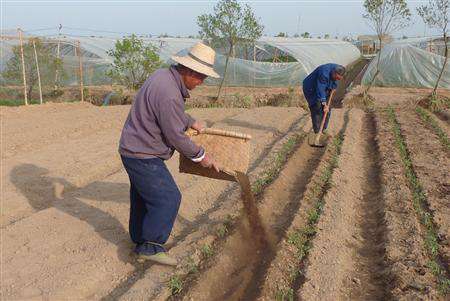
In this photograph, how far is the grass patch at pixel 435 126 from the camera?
8865 mm

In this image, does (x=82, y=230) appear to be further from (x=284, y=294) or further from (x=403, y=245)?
(x=403, y=245)

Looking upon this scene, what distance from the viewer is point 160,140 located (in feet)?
11.9

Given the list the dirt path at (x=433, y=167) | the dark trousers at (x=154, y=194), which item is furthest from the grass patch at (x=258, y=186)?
Result: the dirt path at (x=433, y=167)

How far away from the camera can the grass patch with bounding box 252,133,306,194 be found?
20.1 feet

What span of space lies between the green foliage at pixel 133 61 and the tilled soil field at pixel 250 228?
8291 millimetres

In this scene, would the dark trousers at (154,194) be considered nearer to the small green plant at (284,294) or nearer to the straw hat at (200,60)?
the straw hat at (200,60)

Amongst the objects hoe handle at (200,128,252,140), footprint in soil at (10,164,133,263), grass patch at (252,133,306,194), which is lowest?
footprint in soil at (10,164,133,263)

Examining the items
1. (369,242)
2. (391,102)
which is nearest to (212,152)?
(369,242)

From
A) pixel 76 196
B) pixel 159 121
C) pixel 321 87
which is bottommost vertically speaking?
pixel 76 196

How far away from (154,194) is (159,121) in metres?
0.58

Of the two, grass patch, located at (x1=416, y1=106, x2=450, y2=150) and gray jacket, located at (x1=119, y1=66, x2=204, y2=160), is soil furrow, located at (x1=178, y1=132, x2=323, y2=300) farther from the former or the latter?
grass patch, located at (x1=416, y1=106, x2=450, y2=150)

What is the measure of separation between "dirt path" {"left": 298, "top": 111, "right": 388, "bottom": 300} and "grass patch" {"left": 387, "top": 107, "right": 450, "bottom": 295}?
15.5 inches

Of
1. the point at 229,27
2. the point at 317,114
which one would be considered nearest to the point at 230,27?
the point at 229,27

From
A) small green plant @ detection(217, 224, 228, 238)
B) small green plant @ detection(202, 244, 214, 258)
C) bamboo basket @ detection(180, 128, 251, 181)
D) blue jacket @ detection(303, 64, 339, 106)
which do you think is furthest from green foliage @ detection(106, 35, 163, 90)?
small green plant @ detection(202, 244, 214, 258)
